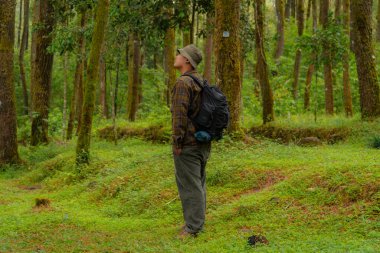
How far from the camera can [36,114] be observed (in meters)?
16.9

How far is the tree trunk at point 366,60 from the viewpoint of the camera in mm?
13445

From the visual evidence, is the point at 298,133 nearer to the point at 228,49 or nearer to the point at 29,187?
the point at 228,49

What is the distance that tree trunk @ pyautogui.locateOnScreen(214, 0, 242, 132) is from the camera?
11.7 metres

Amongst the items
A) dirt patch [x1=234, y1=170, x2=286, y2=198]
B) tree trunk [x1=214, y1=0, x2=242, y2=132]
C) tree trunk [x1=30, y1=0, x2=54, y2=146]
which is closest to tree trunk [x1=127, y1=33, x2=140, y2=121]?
tree trunk [x1=30, y1=0, x2=54, y2=146]

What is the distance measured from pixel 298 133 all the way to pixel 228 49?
4194mm

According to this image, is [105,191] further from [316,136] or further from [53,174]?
[316,136]

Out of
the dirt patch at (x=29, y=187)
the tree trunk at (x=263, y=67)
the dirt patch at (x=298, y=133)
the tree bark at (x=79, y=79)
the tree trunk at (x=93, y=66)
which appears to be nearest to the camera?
the tree trunk at (x=93, y=66)

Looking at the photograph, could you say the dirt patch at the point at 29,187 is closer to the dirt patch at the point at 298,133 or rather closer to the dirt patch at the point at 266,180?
the dirt patch at the point at 266,180

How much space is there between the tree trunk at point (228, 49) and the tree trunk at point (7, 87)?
6.66m

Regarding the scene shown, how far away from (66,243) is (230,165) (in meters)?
3.86

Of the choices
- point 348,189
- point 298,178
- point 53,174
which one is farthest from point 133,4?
point 348,189

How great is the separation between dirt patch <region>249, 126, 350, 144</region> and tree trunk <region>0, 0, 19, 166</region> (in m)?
7.18

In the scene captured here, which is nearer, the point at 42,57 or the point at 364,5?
the point at 364,5

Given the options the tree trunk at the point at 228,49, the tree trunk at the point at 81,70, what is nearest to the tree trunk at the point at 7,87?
the tree trunk at the point at 81,70
